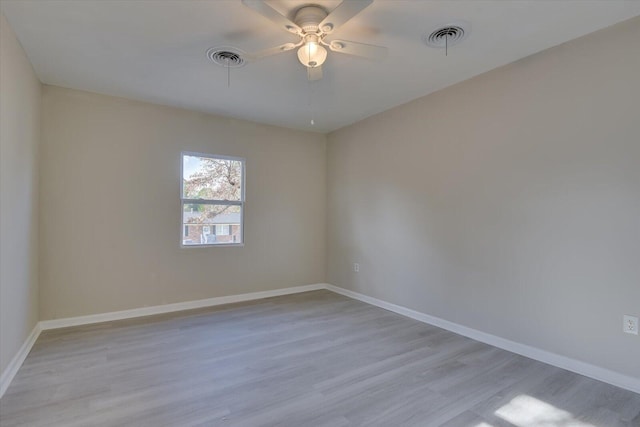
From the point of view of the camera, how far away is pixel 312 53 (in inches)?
86.3

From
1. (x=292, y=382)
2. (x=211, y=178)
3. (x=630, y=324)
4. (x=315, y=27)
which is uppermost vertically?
(x=315, y=27)

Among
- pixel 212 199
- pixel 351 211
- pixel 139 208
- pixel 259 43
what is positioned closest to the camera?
pixel 259 43

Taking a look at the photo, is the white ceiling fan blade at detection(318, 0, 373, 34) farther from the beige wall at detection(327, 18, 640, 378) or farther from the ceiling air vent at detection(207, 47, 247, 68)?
the beige wall at detection(327, 18, 640, 378)

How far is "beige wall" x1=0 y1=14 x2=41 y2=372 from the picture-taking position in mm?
2170

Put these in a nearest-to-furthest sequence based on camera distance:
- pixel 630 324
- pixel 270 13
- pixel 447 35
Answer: pixel 270 13, pixel 630 324, pixel 447 35

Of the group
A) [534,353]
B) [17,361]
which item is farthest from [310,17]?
[17,361]

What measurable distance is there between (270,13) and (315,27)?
1.20 ft

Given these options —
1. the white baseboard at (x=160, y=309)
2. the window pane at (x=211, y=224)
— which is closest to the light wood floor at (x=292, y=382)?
the white baseboard at (x=160, y=309)

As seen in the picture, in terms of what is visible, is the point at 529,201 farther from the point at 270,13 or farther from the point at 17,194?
the point at 17,194

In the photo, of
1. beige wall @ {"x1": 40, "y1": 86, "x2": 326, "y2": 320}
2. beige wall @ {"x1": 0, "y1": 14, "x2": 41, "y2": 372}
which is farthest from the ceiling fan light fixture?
beige wall @ {"x1": 40, "y1": 86, "x2": 326, "y2": 320}

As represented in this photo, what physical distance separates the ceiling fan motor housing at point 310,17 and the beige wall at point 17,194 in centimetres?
195

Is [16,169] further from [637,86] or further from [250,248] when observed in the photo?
[637,86]

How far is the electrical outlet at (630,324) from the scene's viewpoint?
7.07ft

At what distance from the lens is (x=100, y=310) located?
11.6ft
